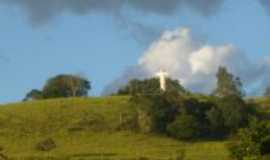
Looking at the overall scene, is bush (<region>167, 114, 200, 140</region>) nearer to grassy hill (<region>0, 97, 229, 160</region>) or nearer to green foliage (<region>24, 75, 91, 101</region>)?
grassy hill (<region>0, 97, 229, 160</region>)

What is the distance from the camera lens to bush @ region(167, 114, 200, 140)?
107875 millimetres

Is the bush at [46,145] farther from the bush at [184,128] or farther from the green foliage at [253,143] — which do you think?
the green foliage at [253,143]

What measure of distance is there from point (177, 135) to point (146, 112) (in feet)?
20.8

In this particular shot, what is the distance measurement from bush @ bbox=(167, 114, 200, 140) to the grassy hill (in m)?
1.49

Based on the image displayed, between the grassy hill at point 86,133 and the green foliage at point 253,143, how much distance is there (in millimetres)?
7784

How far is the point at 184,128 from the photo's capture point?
355ft

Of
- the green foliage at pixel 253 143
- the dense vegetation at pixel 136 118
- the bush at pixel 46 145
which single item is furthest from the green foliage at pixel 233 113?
the green foliage at pixel 253 143

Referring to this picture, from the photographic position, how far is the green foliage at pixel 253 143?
231 feet

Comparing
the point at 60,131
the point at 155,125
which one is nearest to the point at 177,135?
the point at 155,125

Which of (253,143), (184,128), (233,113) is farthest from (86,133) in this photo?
(253,143)

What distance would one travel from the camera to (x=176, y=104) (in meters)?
116

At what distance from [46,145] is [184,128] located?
18.7m

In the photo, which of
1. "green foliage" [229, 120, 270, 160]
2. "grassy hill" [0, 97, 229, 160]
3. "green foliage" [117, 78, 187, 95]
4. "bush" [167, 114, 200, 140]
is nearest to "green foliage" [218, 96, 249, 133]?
"bush" [167, 114, 200, 140]

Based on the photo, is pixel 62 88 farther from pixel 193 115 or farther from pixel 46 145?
pixel 46 145
